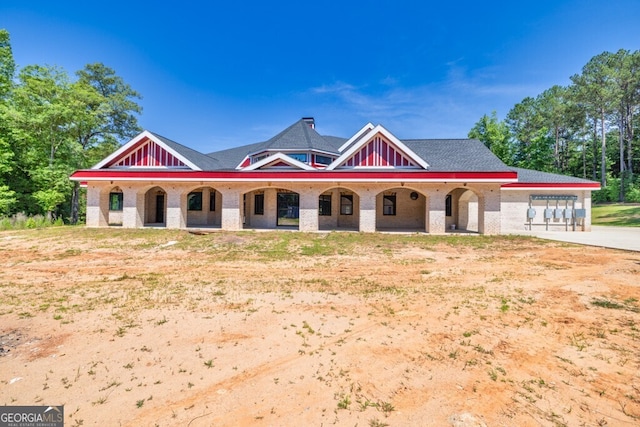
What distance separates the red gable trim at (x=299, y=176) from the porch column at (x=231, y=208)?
102 centimetres

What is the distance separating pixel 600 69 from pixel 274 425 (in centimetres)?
5203

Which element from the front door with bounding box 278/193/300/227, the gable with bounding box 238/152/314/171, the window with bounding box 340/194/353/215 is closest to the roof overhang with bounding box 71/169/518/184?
the gable with bounding box 238/152/314/171

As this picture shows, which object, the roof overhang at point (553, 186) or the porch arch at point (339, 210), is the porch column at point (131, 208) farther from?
the roof overhang at point (553, 186)

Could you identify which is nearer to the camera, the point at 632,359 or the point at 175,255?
the point at 632,359

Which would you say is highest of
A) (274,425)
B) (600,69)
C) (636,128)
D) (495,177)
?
(600,69)

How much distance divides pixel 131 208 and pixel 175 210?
10.3ft

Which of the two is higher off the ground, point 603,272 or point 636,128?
point 636,128

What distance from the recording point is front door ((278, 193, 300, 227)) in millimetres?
21141

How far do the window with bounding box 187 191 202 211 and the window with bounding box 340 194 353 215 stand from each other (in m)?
11.4

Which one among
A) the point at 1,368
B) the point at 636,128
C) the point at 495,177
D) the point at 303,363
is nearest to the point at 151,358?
the point at 1,368

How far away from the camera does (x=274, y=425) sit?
2.78 m

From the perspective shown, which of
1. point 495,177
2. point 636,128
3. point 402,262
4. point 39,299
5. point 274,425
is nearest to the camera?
point 274,425

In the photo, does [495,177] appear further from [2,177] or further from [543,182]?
[2,177]

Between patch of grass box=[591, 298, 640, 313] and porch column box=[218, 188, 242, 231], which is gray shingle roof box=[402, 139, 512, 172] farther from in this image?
porch column box=[218, 188, 242, 231]
